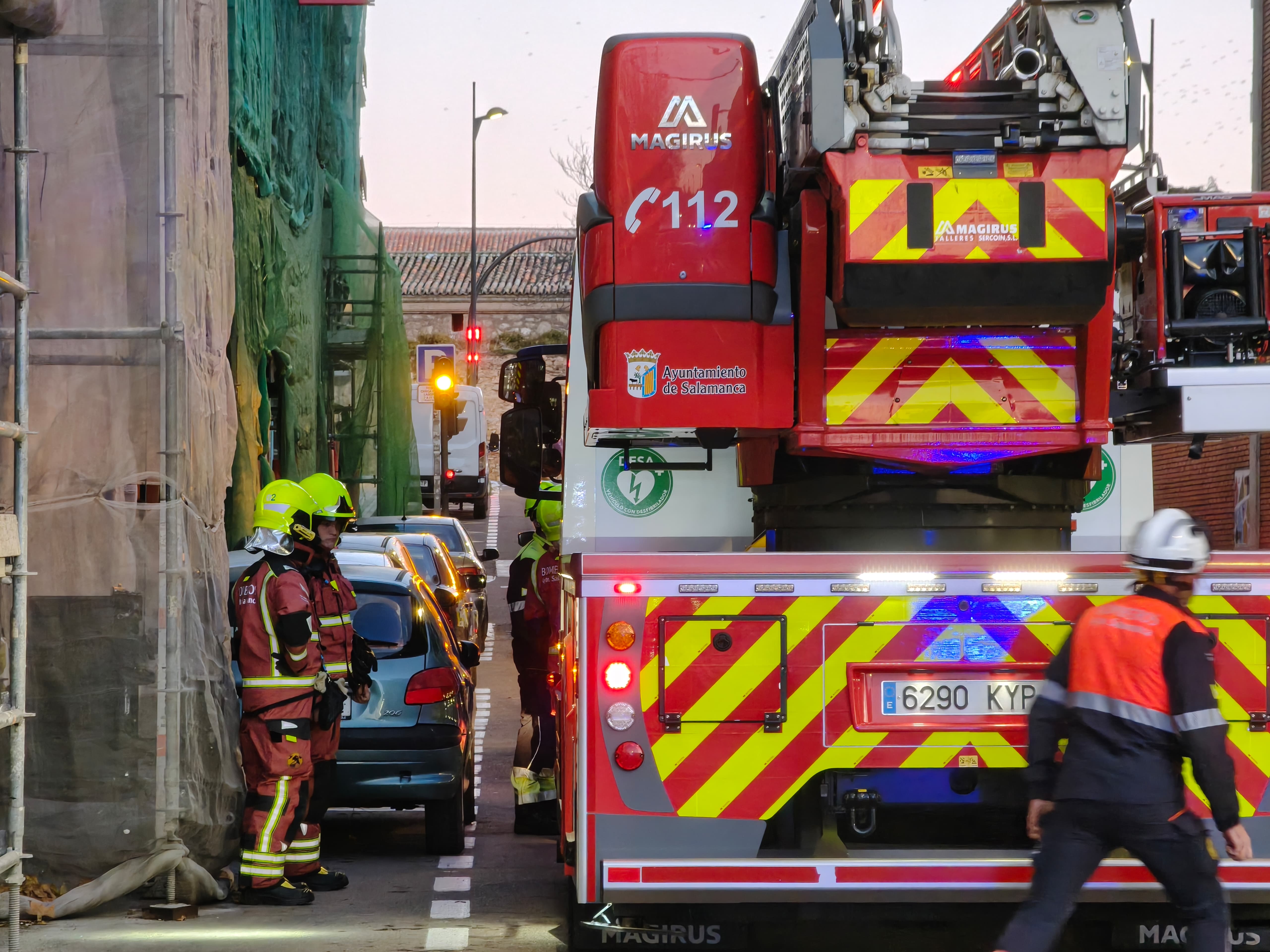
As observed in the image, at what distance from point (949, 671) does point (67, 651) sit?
4.25 metres

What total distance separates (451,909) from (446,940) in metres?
0.70

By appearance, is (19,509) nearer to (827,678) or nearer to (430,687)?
(827,678)

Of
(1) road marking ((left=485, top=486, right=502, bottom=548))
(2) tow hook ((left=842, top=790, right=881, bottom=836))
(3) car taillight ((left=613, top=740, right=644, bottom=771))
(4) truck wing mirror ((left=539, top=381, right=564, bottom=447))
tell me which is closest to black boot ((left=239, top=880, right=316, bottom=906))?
(4) truck wing mirror ((left=539, top=381, right=564, bottom=447))

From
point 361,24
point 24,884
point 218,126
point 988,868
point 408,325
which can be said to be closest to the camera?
point 988,868

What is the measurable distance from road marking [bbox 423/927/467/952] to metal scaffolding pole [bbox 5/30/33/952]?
5.12ft

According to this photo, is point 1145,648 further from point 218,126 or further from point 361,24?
point 361,24

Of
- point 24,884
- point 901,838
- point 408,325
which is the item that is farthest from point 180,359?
point 408,325

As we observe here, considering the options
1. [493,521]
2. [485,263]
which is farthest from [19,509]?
[485,263]

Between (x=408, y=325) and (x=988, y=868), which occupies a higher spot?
(x=408, y=325)

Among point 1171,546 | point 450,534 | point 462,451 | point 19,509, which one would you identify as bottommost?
point 450,534

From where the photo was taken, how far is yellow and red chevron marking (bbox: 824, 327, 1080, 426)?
6.00 m

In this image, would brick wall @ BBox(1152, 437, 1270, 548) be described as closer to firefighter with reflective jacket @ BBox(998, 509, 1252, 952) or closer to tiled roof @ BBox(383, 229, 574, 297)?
firefighter with reflective jacket @ BBox(998, 509, 1252, 952)

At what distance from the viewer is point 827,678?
553cm

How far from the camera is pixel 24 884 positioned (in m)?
7.32
